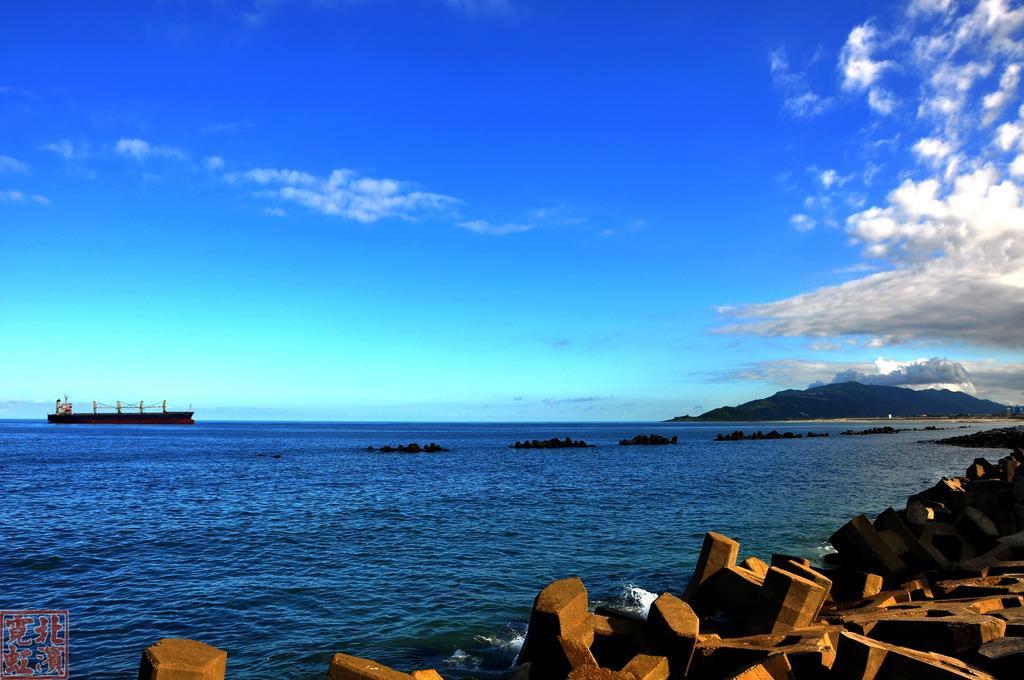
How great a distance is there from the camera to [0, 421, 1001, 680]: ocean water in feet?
38.3

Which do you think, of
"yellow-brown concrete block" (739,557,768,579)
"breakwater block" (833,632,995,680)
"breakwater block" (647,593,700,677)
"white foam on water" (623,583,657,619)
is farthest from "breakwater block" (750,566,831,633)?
"white foam on water" (623,583,657,619)

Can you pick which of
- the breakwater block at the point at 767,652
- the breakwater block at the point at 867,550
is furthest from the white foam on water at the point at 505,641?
the breakwater block at the point at 867,550

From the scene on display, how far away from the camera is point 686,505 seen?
1089 inches

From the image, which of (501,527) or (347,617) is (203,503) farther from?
(347,617)

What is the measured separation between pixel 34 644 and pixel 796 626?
13967mm

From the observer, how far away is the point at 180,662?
6184 millimetres

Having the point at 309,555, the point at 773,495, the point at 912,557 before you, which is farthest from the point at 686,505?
the point at 309,555

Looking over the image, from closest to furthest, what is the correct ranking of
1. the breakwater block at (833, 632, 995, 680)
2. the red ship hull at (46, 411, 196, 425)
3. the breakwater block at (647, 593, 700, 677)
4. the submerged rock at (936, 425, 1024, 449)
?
the breakwater block at (833, 632, 995, 680), the breakwater block at (647, 593, 700, 677), the submerged rock at (936, 425, 1024, 449), the red ship hull at (46, 411, 196, 425)

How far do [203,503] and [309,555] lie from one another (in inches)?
590

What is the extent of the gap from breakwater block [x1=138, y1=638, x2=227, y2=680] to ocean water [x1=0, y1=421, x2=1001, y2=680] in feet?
13.7

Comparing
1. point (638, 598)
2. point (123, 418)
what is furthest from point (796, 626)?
point (123, 418)

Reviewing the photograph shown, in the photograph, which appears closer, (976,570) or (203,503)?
(976,570)

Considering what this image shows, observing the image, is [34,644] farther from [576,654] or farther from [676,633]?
[676,633]

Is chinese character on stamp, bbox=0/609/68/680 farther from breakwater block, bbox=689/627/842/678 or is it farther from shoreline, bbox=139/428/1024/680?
breakwater block, bbox=689/627/842/678
